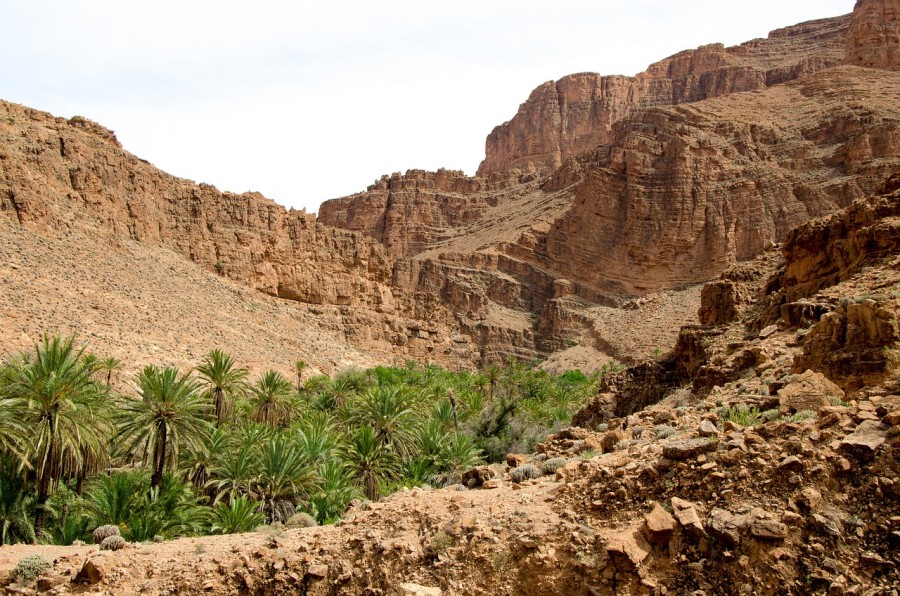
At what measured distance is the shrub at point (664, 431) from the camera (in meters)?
12.1

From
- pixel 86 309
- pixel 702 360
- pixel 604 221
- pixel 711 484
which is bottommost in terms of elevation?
pixel 711 484

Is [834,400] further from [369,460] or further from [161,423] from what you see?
[161,423]

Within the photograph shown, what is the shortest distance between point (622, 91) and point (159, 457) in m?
131

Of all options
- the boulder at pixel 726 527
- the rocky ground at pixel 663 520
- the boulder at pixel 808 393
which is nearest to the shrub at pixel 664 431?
the rocky ground at pixel 663 520

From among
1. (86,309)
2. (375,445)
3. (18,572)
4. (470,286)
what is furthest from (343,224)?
(18,572)

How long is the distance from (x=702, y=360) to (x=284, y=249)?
59.5 metres

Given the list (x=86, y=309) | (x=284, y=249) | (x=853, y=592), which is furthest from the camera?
(x=284, y=249)

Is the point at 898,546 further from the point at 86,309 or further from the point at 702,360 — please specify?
the point at 86,309

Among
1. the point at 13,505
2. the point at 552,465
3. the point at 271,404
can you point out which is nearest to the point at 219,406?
the point at 271,404

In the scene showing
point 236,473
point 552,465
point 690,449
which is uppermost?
point 690,449

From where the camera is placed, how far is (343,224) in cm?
11694

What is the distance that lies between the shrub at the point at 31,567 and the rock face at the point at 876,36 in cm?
11167

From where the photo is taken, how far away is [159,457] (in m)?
21.1

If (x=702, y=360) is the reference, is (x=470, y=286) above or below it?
above
